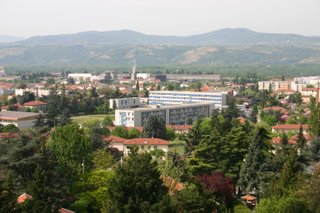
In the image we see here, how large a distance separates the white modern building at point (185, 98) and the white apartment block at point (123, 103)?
9.79 feet

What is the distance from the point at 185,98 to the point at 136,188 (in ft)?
122

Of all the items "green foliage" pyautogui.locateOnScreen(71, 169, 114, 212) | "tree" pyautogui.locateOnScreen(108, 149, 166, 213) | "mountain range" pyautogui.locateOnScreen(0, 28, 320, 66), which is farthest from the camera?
"mountain range" pyautogui.locateOnScreen(0, 28, 320, 66)

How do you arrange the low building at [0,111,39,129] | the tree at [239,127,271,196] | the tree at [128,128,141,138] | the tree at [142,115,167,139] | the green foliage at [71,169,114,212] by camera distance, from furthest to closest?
the low building at [0,111,39,129], the tree at [128,128,141,138], the tree at [142,115,167,139], the tree at [239,127,271,196], the green foliage at [71,169,114,212]

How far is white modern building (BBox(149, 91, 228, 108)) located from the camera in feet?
155

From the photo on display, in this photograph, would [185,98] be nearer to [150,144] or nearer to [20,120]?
[20,120]

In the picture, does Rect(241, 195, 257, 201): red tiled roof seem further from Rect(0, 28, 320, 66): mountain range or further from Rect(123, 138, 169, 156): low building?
Rect(0, 28, 320, 66): mountain range

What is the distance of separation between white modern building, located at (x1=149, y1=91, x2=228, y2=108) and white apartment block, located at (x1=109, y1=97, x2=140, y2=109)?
298 cm

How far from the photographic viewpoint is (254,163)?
53.4ft

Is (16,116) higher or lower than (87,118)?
higher

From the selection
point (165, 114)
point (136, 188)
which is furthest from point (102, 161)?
point (165, 114)

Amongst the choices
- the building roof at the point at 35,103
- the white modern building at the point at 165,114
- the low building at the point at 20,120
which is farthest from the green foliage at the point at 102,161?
the building roof at the point at 35,103

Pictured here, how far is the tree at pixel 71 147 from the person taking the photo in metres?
15.9

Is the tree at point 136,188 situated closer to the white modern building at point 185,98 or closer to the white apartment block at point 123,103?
the white apartment block at point 123,103

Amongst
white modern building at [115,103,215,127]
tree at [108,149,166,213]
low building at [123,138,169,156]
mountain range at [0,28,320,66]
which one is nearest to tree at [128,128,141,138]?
low building at [123,138,169,156]
